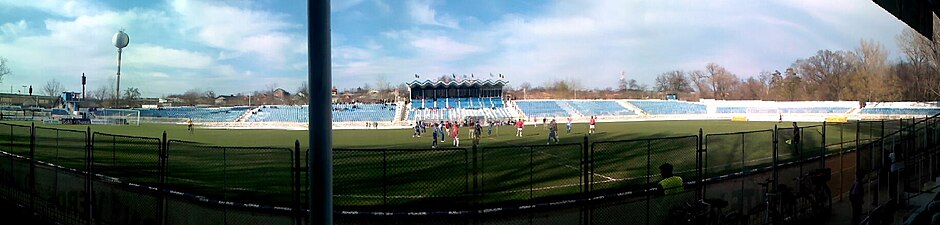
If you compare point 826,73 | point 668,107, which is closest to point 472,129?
point 668,107

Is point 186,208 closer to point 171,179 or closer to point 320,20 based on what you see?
point 171,179

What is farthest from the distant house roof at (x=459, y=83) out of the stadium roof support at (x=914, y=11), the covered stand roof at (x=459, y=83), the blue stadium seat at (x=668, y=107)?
the stadium roof support at (x=914, y=11)

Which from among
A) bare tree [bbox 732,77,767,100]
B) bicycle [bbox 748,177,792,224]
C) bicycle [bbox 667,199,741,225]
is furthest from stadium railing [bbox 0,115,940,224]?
bare tree [bbox 732,77,767,100]

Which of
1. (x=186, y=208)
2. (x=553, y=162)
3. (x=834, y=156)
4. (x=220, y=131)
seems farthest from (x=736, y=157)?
(x=220, y=131)

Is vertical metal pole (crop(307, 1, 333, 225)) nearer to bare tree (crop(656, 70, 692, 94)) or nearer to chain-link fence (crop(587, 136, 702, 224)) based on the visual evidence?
chain-link fence (crop(587, 136, 702, 224))

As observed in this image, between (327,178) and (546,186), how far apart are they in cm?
1258

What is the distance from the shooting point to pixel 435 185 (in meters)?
13.8

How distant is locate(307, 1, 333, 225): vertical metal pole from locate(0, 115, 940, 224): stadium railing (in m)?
4.11

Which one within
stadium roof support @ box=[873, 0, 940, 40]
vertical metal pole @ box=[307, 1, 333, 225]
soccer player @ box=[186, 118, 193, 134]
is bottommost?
soccer player @ box=[186, 118, 193, 134]

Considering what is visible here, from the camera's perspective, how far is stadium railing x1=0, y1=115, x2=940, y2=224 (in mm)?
9172

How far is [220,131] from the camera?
4091cm

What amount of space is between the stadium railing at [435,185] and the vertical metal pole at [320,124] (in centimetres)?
411

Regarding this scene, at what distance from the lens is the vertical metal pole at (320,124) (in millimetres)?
1793

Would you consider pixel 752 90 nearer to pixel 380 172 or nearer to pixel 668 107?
pixel 668 107
